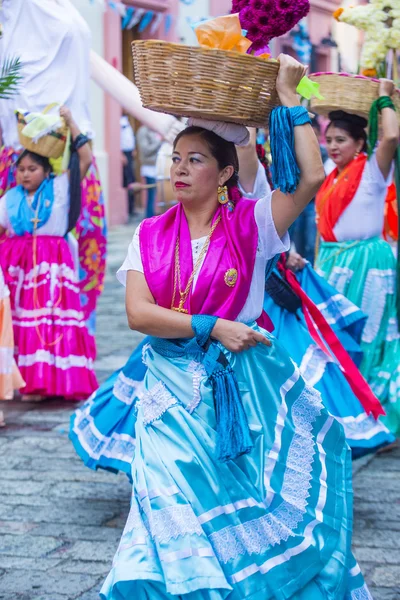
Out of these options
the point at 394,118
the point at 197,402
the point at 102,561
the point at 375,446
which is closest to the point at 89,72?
the point at 394,118

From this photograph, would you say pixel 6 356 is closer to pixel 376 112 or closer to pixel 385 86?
pixel 376 112

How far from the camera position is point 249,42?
3461mm

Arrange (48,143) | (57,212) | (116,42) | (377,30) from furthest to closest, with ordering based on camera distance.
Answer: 1. (116,42)
2. (57,212)
3. (48,143)
4. (377,30)

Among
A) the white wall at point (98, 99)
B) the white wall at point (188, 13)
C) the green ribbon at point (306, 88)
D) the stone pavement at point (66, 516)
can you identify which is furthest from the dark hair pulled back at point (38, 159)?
the white wall at point (188, 13)

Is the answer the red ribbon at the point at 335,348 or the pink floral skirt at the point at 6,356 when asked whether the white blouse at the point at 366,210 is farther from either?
the pink floral skirt at the point at 6,356

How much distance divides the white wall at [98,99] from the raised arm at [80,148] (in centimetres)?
978

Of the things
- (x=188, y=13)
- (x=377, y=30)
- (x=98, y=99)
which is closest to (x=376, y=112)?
(x=377, y=30)

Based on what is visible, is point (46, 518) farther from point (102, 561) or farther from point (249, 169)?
point (249, 169)

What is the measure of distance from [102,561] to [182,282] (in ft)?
4.50

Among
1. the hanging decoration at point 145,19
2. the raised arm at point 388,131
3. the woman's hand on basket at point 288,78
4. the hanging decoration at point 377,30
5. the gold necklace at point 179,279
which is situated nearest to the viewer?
the woman's hand on basket at point 288,78

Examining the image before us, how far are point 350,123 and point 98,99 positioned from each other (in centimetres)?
1153

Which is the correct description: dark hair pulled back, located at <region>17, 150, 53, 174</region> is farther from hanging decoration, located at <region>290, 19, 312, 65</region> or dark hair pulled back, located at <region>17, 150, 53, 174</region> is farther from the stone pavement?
hanging decoration, located at <region>290, 19, 312, 65</region>

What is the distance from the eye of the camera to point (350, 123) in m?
6.14

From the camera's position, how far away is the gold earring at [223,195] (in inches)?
141
